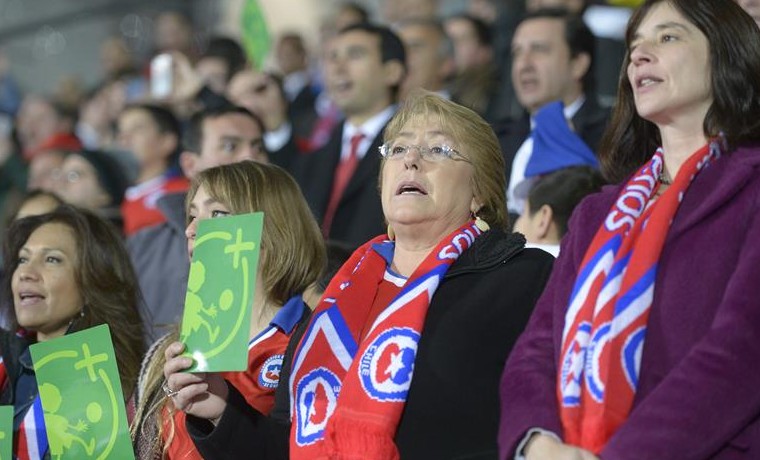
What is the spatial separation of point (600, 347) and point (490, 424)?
0.43 metres

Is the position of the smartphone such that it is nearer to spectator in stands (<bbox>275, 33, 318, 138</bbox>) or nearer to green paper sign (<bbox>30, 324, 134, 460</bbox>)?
spectator in stands (<bbox>275, 33, 318, 138</bbox>)

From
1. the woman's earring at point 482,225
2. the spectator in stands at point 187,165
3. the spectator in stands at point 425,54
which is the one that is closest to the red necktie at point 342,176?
the spectator in stands at point 187,165

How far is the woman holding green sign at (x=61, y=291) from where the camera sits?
13.8 ft

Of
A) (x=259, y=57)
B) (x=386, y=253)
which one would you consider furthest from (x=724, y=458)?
(x=259, y=57)

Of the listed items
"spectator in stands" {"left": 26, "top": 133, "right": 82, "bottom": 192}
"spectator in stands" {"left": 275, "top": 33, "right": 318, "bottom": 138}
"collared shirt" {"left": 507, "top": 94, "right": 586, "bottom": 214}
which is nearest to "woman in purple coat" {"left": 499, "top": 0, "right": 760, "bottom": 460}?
"collared shirt" {"left": 507, "top": 94, "right": 586, "bottom": 214}

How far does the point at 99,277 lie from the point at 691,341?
7.22 feet

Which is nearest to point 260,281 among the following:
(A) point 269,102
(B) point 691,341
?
(B) point 691,341

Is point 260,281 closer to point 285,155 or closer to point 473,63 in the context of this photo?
point 285,155

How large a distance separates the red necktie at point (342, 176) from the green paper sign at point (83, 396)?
7.26ft

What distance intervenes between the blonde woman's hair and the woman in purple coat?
46 cm

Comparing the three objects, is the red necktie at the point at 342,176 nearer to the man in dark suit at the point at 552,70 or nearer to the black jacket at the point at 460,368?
the man in dark suit at the point at 552,70

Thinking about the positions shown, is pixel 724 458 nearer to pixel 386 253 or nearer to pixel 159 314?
pixel 386 253

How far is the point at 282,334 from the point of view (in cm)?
365

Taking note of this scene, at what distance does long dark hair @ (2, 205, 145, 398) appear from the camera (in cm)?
421
